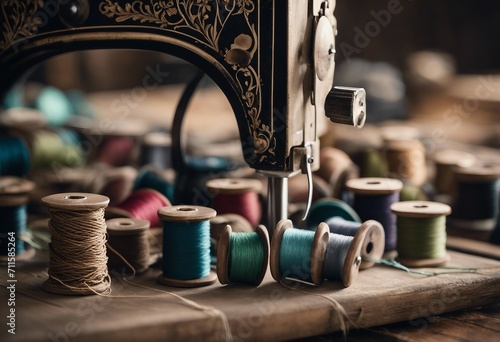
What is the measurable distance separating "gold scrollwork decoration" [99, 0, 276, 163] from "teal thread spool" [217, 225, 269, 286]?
0.78 feet

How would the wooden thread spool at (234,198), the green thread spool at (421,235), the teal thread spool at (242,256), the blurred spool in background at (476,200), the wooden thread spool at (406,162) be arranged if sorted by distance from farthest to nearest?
the wooden thread spool at (406,162)
the blurred spool in background at (476,200)
the wooden thread spool at (234,198)
the green thread spool at (421,235)
the teal thread spool at (242,256)

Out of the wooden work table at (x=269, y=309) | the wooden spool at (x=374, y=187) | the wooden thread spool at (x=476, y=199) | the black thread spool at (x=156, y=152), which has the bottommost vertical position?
the wooden work table at (x=269, y=309)

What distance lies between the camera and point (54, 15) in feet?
8.18

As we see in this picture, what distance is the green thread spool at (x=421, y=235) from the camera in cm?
252

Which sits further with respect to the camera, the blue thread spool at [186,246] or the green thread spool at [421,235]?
the green thread spool at [421,235]

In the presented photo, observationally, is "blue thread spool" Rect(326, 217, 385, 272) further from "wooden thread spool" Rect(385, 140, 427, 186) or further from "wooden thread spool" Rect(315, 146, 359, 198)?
"wooden thread spool" Rect(385, 140, 427, 186)

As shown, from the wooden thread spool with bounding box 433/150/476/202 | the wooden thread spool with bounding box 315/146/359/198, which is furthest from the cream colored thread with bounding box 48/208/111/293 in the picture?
the wooden thread spool with bounding box 433/150/476/202

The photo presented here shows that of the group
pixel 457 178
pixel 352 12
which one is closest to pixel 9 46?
pixel 457 178

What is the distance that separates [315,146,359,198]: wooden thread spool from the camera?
3.08 m

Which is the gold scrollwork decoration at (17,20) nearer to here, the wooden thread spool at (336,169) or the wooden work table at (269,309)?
the wooden work table at (269,309)

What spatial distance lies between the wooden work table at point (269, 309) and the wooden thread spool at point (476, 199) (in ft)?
1.84

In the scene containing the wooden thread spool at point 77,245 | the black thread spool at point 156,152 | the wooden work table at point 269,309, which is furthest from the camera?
the black thread spool at point 156,152

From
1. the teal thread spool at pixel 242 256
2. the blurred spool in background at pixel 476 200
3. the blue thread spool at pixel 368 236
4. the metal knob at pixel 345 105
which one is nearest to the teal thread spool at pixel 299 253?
the teal thread spool at pixel 242 256

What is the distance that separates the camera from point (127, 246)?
2.44 m
